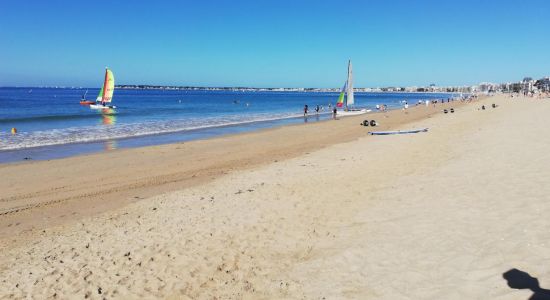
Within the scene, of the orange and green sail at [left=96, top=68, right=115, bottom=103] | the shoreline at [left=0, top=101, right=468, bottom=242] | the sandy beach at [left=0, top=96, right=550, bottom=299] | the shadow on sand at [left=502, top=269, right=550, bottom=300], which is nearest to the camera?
the shadow on sand at [left=502, top=269, right=550, bottom=300]

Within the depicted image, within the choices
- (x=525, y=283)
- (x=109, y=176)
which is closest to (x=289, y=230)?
(x=525, y=283)

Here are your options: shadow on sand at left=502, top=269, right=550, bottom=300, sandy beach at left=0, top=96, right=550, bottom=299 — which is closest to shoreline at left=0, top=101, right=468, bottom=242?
sandy beach at left=0, top=96, right=550, bottom=299

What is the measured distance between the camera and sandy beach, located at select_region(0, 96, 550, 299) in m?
5.35

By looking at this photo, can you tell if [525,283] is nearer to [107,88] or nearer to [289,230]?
[289,230]

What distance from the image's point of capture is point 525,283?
4766 millimetres

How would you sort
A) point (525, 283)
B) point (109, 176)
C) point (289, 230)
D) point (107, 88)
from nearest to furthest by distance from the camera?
point (525, 283) → point (289, 230) → point (109, 176) → point (107, 88)

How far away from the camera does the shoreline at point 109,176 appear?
9695mm

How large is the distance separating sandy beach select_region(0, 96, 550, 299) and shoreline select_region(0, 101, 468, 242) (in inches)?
3.6

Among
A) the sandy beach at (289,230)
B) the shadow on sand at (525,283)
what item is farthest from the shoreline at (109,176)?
the shadow on sand at (525,283)

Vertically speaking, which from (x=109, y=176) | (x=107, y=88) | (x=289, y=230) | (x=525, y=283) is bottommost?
(x=109, y=176)

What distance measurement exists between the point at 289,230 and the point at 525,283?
388 centimetres

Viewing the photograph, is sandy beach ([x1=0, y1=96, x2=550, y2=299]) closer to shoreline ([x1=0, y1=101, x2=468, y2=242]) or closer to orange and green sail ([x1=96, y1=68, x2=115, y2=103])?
shoreline ([x1=0, y1=101, x2=468, y2=242])

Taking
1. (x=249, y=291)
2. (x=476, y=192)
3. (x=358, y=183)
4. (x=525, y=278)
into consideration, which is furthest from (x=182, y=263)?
(x=476, y=192)

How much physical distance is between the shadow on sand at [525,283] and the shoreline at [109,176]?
8.55 metres
